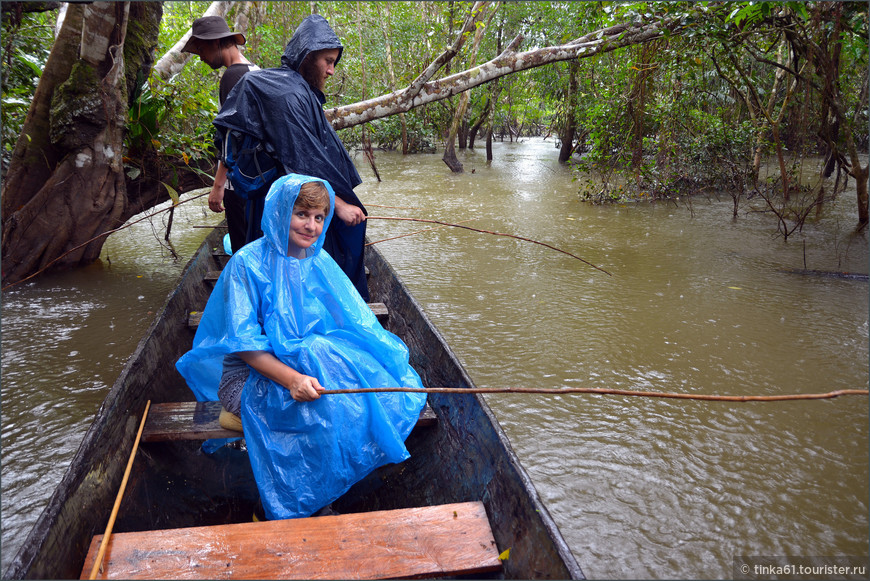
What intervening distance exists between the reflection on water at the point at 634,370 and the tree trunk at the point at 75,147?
0.44 meters

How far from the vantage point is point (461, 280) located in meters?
4.90

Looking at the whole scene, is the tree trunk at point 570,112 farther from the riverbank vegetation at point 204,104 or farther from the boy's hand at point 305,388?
the boy's hand at point 305,388

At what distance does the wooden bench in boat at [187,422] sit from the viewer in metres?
1.88

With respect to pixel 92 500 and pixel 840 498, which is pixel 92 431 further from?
pixel 840 498

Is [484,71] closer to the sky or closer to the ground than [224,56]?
closer to the sky

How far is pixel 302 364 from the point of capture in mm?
1722

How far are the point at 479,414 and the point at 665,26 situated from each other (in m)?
4.62

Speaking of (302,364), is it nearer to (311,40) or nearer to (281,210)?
(281,210)

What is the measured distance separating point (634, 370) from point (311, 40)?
101 inches

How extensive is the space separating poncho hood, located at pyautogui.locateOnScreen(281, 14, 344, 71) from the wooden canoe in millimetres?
1360

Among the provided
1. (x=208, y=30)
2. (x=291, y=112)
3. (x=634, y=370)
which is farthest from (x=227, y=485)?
(x=634, y=370)

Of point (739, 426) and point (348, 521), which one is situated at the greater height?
point (348, 521)

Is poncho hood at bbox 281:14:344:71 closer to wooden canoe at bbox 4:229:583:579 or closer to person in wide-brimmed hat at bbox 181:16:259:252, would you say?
person in wide-brimmed hat at bbox 181:16:259:252

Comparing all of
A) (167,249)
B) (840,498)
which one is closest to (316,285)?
(840,498)
